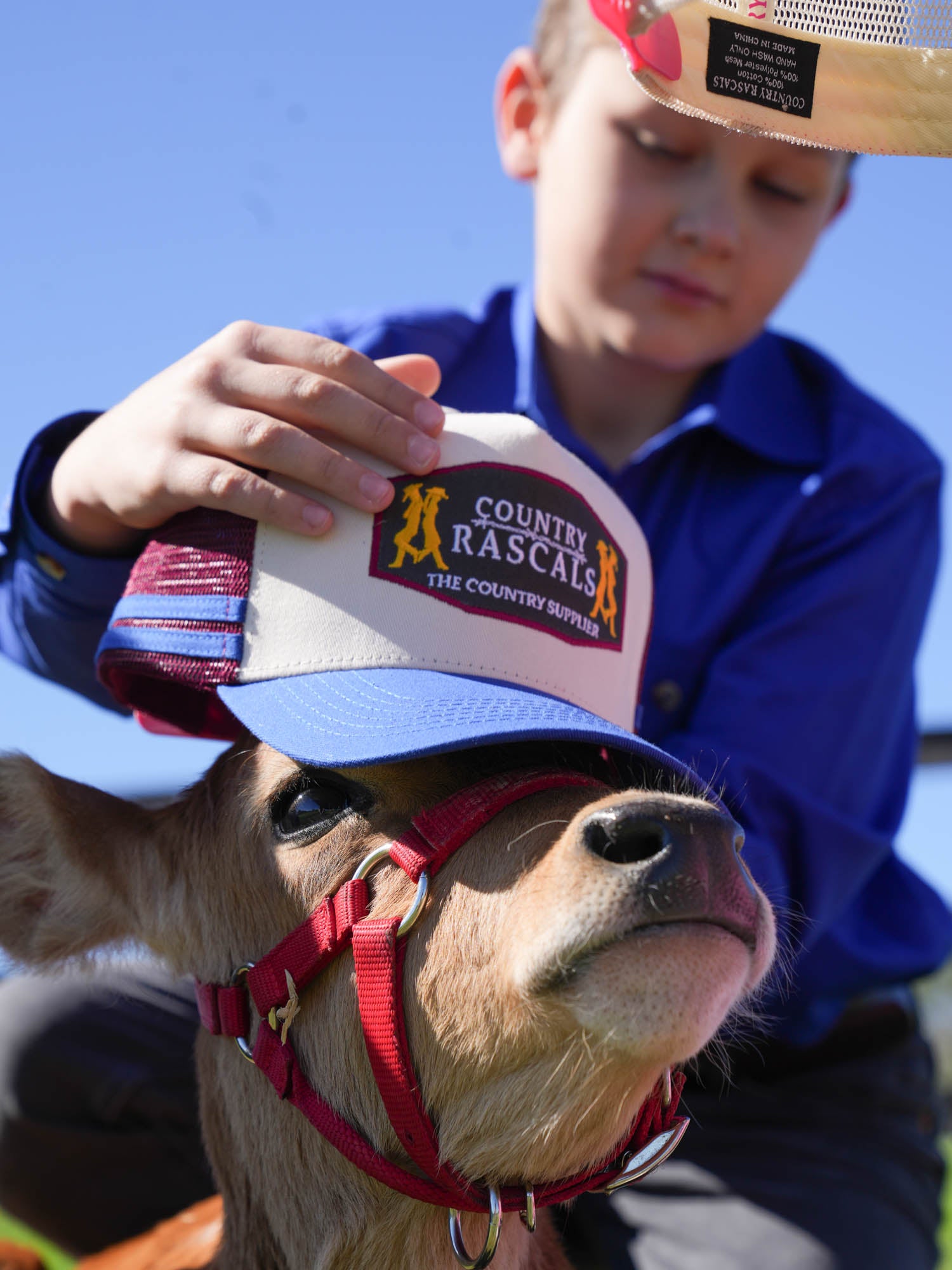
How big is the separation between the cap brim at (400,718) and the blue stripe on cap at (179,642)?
62mm

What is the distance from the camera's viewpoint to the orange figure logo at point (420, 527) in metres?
2.05

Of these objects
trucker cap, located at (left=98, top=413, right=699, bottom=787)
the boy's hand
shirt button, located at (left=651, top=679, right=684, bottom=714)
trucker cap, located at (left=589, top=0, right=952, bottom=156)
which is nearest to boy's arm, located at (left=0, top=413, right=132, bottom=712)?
the boy's hand

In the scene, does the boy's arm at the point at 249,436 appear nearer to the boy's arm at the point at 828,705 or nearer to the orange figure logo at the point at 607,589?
the orange figure logo at the point at 607,589

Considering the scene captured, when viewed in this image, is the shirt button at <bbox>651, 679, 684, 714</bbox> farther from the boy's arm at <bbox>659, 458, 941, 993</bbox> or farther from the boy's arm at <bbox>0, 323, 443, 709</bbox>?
the boy's arm at <bbox>0, 323, 443, 709</bbox>

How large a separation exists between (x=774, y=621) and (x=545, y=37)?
182 cm

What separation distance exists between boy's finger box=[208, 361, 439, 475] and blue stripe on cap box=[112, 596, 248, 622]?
0.79 feet

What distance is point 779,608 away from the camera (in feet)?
10.8

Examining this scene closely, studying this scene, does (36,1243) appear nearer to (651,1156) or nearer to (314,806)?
(314,806)

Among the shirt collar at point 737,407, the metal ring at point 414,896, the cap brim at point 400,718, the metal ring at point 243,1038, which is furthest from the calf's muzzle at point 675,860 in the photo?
the shirt collar at point 737,407

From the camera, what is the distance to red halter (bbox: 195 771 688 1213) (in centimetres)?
189

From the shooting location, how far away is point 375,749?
6.03ft

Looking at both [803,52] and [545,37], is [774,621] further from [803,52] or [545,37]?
[545,37]

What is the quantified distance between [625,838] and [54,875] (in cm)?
119

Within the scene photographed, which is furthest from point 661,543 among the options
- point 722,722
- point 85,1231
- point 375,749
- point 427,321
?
point 85,1231
